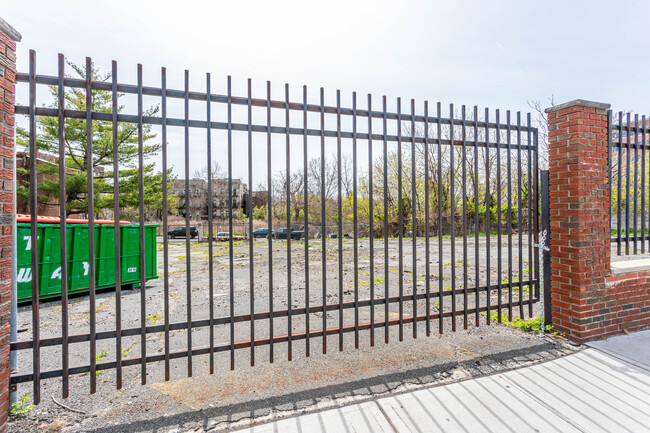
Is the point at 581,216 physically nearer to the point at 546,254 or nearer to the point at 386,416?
the point at 546,254

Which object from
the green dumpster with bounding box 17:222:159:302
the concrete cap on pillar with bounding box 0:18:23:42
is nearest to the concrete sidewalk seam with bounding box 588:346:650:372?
the concrete cap on pillar with bounding box 0:18:23:42

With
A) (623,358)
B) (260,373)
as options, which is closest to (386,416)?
(260,373)

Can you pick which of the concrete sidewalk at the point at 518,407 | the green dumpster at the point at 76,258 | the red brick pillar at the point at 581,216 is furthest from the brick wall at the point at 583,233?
the green dumpster at the point at 76,258

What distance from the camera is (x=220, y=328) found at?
3.83m

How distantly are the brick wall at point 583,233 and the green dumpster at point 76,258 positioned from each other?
6.61 meters

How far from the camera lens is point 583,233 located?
3090mm

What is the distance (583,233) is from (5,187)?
4.77 metres

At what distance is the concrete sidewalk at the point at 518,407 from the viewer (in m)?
1.93

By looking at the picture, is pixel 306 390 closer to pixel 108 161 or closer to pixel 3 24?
pixel 3 24

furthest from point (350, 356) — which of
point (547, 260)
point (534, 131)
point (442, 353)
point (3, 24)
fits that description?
point (3, 24)

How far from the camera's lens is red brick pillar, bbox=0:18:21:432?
1.87 meters

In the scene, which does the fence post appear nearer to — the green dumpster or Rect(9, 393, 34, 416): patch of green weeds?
Rect(9, 393, 34, 416): patch of green weeds

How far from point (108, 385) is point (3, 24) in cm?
260

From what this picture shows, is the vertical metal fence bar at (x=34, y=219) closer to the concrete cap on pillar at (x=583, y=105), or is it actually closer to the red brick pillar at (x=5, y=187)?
the red brick pillar at (x=5, y=187)
